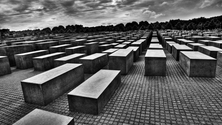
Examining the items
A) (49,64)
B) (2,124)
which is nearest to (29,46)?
(49,64)

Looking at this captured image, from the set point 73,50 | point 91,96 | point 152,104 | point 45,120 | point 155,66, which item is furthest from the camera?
point 73,50

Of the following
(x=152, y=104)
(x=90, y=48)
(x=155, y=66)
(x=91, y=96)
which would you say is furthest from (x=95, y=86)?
(x=90, y=48)

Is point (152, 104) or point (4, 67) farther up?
point (4, 67)

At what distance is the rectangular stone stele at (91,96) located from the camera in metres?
4.93

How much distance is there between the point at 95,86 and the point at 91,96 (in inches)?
33.3

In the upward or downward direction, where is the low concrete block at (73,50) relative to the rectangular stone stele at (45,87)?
upward

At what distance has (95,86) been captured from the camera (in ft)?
19.0

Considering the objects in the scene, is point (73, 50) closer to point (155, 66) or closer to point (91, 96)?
point (155, 66)

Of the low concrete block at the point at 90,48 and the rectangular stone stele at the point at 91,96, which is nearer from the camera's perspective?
the rectangular stone stele at the point at 91,96

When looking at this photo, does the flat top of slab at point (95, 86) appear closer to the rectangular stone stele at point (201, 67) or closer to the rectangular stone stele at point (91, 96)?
the rectangular stone stele at point (91, 96)

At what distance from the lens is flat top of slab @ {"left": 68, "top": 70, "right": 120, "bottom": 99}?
5179 mm

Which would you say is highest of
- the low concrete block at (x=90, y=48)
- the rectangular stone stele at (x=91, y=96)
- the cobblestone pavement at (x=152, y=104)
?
the low concrete block at (x=90, y=48)

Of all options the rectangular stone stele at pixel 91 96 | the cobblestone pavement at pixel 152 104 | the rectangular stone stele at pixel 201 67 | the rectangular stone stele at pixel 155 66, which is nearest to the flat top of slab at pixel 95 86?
the rectangular stone stele at pixel 91 96

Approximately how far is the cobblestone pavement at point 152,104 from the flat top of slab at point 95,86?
2.31ft
